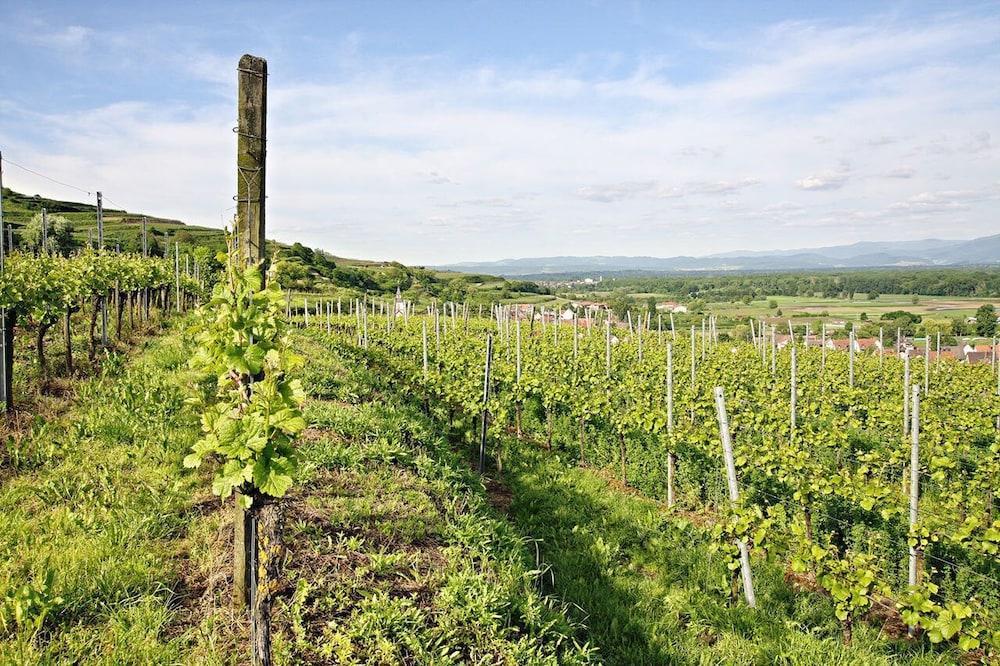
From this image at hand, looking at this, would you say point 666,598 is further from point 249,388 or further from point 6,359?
point 6,359

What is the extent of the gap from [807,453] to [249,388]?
21.3ft

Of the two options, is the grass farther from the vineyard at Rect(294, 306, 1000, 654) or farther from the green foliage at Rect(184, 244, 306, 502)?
the vineyard at Rect(294, 306, 1000, 654)

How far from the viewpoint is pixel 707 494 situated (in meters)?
8.55

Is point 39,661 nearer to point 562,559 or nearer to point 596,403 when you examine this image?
point 562,559

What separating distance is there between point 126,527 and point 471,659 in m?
3.05

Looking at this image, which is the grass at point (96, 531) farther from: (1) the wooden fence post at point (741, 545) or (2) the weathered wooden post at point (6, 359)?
(1) the wooden fence post at point (741, 545)

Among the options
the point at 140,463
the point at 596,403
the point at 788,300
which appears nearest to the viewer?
the point at 140,463

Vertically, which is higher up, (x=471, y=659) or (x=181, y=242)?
(x=181, y=242)

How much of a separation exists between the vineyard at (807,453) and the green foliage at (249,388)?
4647mm

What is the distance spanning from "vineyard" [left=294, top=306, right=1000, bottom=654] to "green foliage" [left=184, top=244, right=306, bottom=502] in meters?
4.65

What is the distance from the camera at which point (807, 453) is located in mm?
6898

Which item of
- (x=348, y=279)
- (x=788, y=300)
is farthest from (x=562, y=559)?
(x=788, y=300)

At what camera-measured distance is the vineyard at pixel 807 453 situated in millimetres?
5457

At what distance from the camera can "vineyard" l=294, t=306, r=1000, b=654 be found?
17.9ft
